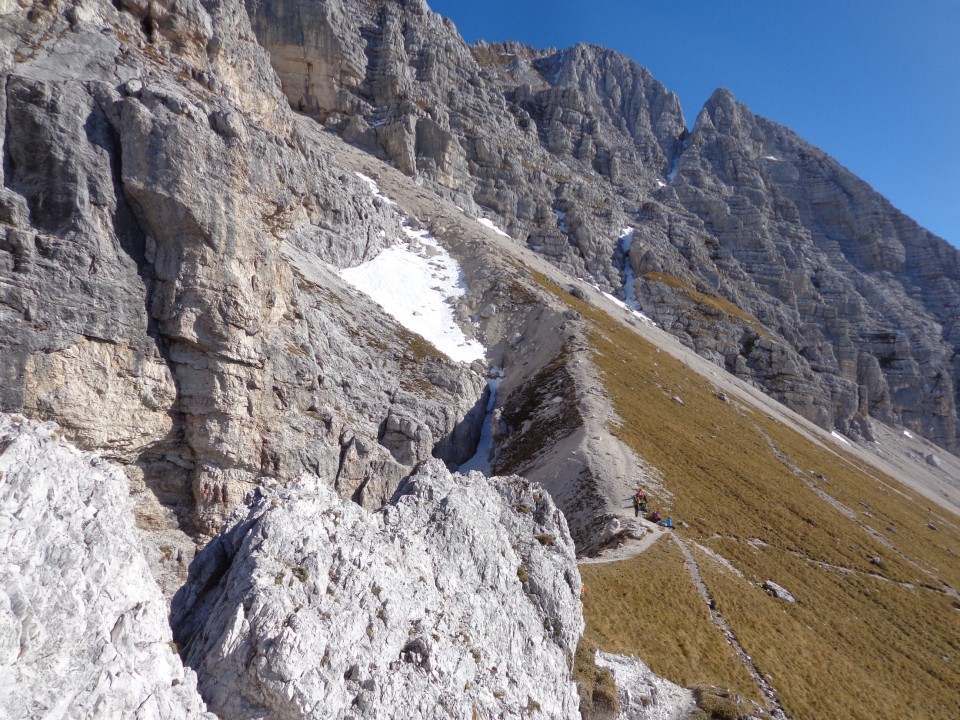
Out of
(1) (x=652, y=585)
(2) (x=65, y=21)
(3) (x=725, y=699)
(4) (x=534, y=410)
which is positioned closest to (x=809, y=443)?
(4) (x=534, y=410)

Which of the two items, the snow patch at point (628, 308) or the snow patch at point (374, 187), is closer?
the snow patch at point (374, 187)

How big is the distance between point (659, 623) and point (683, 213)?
483 feet

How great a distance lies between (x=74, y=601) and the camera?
7.80 metres

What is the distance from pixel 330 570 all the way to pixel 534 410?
40.7m

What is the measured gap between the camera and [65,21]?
2773cm

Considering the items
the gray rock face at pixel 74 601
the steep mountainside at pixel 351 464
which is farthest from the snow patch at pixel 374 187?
the gray rock face at pixel 74 601

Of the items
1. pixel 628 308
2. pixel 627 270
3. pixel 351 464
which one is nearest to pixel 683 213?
pixel 627 270

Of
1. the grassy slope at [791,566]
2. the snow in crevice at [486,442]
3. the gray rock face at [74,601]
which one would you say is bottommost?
the snow in crevice at [486,442]

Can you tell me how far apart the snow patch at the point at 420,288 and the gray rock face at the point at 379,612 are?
4225 cm

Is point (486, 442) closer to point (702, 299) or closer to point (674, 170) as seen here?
point (702, 299)

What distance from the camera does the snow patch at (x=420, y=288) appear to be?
61.0 metres

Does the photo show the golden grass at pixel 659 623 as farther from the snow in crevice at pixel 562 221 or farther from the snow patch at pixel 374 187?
the snow in crevice at pixel 562 221

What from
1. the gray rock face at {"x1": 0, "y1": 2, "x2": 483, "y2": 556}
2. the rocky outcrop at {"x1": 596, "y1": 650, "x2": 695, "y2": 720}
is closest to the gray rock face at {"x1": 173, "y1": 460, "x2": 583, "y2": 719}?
the rocky outcrop at {"x1": 596, "y1": 650, "x2": 695, "y2": 720}

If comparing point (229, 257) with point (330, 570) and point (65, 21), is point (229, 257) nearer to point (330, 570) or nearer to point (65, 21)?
point (65, 21)
